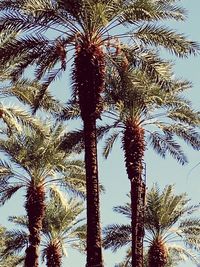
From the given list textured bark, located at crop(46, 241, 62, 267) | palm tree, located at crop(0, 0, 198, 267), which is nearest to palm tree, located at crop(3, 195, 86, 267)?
textured bark, located at crop(46, 241, 62, 267)

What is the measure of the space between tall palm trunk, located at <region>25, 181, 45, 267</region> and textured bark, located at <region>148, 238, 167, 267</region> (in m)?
6.83

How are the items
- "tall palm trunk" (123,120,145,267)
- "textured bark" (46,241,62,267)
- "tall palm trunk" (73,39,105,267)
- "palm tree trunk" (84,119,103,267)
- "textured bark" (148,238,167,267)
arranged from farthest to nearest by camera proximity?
"textured bark" (46,241,62,267), "textured bark" (148,238,167,267), "tall palm trunk" (123,120,145,267), "tall palm trunk" (73,39,105,267), "palm tree trunk" (84,119,103,267)

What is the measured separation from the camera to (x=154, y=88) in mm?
21266

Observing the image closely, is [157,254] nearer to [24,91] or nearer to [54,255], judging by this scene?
[54,255]

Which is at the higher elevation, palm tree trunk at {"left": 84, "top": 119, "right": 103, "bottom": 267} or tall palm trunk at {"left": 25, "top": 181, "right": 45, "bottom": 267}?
tall palm trunk at {"left": 25, "top": 181, "right": 45, "bottom": 267}

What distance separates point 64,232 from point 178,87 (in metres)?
11.4

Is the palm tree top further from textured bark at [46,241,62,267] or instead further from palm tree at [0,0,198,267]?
textured bark at [46,241,62,267]

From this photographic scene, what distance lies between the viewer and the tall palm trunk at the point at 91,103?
15.3 meters

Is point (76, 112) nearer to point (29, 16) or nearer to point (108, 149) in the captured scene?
point (108, 149)

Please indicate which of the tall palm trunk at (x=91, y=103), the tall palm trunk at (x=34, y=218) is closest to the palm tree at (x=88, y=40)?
the tall palm trunk at (x=91, y=103)

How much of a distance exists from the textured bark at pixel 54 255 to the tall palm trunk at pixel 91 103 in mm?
14085

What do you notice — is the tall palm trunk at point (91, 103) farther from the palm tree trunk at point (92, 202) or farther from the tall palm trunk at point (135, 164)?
the tall palm trunk at point (135, 164)

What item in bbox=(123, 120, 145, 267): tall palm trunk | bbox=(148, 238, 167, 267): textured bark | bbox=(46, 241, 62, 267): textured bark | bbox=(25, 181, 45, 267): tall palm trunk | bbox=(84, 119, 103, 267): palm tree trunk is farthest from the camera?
bbox=(46, 241, 62, 267): textured bark

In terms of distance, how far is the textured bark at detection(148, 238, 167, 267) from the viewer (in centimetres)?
2862
